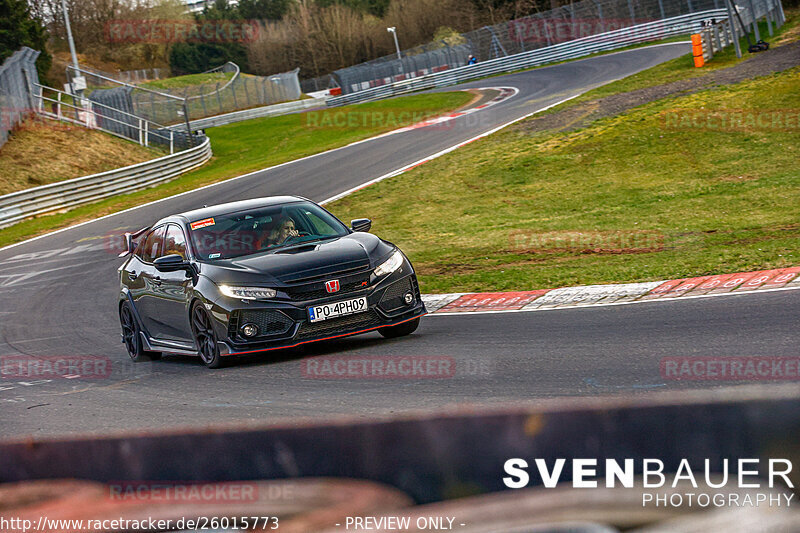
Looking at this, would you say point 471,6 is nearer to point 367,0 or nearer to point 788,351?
point 367,0

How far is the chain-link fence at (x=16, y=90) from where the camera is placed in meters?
31.9

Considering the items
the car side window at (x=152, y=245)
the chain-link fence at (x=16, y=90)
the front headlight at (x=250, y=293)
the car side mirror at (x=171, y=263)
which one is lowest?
the front headlight at (x=250, y=293)

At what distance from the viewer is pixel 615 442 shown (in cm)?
362

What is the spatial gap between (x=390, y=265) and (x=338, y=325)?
84 centimetres

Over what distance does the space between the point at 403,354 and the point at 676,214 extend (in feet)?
30.0

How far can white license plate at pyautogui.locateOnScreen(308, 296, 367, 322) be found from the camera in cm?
866

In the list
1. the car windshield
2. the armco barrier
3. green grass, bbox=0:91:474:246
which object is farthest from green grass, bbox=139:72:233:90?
the car windshield

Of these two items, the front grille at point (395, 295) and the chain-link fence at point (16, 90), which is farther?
the chain-link fence at point (16, 90)

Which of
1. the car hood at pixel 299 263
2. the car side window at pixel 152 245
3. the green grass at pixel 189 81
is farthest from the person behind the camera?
the green grass at pixel 189 81

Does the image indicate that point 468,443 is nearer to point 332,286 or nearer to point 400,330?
point 332,286

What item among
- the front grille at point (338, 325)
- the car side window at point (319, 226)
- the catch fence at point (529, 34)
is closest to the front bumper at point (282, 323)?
the front grille at point (338, 325)

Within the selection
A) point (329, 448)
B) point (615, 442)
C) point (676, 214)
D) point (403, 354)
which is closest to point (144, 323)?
point (403, 354)

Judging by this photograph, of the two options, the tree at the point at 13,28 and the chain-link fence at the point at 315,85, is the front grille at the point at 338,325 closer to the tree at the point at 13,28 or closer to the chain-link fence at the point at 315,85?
the tree at the point at 13,28

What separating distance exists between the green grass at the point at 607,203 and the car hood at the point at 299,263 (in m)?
3.43
